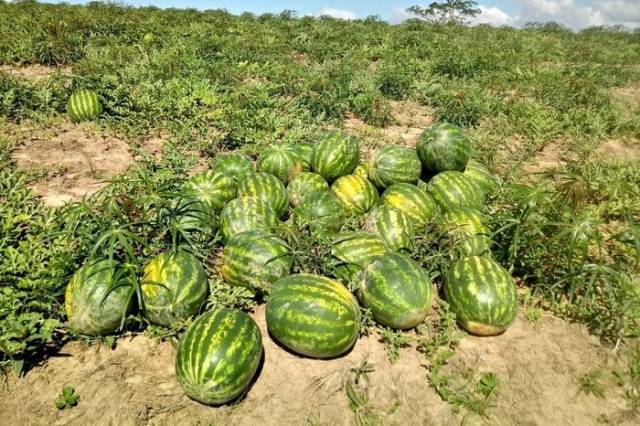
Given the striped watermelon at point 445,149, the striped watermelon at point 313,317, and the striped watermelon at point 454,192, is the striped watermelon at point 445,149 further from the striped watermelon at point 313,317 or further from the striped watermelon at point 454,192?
the striped watermelon at point 313,317

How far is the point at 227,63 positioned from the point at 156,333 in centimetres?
816

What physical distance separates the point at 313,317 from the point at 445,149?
2765 millimetres

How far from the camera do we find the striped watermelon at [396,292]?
3.28m

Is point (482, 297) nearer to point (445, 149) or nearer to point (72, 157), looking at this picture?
point (445, 149)

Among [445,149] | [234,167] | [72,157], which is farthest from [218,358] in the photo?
[72,157]

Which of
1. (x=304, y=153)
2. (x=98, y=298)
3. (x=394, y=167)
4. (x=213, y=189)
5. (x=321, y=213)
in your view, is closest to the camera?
(x=98, y=298)

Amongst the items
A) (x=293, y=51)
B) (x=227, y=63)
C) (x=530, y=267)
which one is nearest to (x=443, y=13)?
(x=293, y=51)

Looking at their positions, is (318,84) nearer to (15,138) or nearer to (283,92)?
(283,92)

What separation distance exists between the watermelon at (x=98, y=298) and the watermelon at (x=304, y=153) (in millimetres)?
2580

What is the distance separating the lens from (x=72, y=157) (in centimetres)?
586

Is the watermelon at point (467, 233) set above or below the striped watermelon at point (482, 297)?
above

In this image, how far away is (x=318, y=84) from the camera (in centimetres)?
842

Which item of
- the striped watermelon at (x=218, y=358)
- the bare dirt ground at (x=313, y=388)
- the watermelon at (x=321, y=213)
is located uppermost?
the watermelon at (x=321, y=213)

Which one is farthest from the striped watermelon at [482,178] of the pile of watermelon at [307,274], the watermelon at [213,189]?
the watermelon at [213,189]
